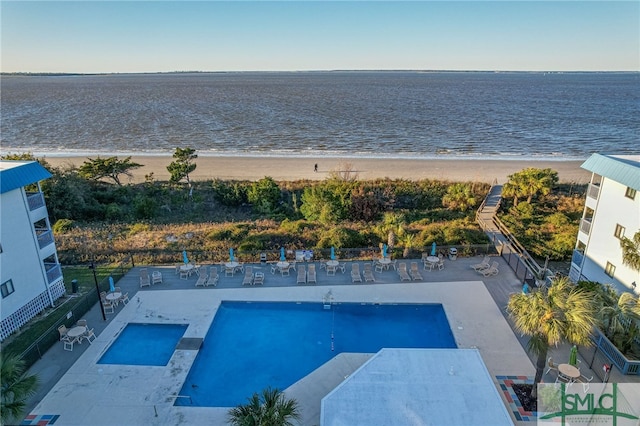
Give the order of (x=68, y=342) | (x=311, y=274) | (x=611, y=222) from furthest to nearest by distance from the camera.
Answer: (x=311, y=274)
(x=611, y=222)
(x=68, y=342)

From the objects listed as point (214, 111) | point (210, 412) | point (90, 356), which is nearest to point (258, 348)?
point (210, 412)

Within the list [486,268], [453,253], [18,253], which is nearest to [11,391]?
[18,253]

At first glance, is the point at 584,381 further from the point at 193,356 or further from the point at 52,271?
the point at 52,271

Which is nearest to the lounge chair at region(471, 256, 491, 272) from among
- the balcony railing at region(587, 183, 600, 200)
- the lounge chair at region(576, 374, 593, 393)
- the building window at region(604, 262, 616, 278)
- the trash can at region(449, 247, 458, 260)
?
the trash can at region(449, 247, 458, 260)

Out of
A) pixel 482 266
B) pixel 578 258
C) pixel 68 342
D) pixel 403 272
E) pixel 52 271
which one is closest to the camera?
pixel 68 342

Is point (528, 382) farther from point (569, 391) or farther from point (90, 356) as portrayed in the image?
point (90, 356)

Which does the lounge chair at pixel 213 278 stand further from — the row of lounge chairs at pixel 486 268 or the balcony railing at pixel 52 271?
the row of lounge chairs at pixel 486 268

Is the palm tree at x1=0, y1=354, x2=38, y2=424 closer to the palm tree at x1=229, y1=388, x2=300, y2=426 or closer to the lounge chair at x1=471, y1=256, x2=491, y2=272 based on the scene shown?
the palm tree at x1=229, y1=388, x2=300, y2=426

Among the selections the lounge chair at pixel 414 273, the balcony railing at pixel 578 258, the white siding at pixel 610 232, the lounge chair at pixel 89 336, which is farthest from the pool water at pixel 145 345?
the balcony railing at pixel 578 258
